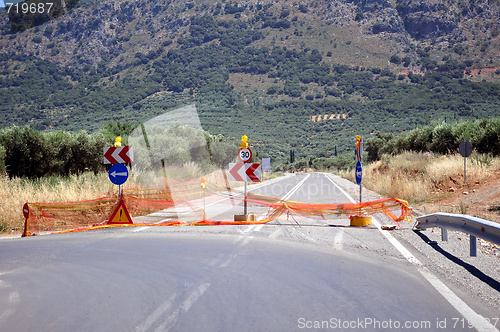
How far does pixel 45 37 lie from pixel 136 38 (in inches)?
1157

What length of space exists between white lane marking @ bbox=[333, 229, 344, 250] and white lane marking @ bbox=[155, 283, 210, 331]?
3931mm

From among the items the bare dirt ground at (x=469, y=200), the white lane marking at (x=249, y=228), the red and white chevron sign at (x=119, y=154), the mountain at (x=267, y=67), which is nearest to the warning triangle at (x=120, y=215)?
the red and white chevron sign at (x=119, y=154)

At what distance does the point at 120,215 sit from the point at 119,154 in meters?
1.87

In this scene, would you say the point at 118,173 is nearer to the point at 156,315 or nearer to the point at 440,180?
the point at 156,315

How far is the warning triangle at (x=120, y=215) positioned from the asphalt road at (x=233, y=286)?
2.86m

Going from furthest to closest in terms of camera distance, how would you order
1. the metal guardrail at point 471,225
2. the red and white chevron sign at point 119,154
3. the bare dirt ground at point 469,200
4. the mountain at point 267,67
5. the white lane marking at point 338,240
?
the mountain at point 267,67, the bare dirt ground at point 469,200, the red and white chevron sign at point 119,154, the white lane marking at point 338,240, the metal guardrail at point 471,225

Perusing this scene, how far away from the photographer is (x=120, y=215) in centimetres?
1366

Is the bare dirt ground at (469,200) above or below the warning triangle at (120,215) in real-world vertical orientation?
below

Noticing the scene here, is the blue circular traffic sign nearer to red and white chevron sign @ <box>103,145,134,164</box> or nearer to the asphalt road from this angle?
red and white chevron sign @ <box>103,145,134,164</box>

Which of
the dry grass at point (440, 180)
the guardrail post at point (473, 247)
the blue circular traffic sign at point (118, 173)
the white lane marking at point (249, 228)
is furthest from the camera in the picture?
the dry grass at point (440, 180)

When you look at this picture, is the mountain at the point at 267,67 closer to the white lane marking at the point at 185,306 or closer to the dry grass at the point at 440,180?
the dry grass at the point at 440,180

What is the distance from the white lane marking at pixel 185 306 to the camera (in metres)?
4.69

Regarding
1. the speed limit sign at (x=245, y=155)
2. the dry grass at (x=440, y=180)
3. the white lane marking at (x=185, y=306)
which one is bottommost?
the dry grass at (x=440, y=180)

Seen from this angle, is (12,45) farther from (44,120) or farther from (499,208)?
(499,208)
